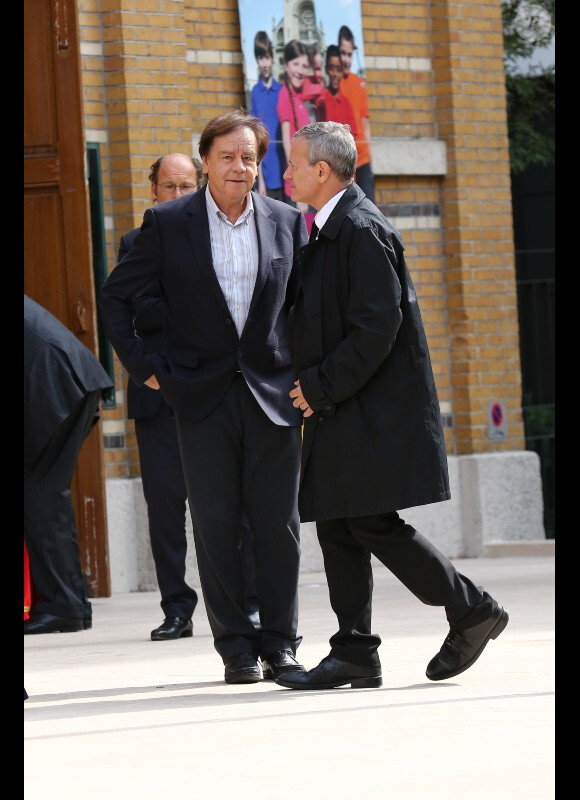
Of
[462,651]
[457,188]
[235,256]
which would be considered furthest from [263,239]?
[457,188]

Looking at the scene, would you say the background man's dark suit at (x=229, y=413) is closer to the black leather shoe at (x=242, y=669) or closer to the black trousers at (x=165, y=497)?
the black leather shoe at (x=242, y=669)

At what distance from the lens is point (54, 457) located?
28.5ft

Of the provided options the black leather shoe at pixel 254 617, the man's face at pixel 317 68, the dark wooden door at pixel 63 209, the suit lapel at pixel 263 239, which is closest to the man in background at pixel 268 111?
the man's face at pixel 317 68

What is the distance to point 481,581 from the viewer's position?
10102mm

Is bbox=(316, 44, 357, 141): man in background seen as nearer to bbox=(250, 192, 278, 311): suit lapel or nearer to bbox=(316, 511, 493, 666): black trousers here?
bbox=(250, 192, 278, 311): suit lapel

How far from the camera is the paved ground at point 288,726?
14.1 feet

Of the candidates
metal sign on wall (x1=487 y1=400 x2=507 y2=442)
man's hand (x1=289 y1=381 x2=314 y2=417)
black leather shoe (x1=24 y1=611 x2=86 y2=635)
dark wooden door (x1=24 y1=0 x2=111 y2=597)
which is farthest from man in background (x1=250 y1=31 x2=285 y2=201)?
man's hand (x1=289 y1=381 x2=314 y2=417)

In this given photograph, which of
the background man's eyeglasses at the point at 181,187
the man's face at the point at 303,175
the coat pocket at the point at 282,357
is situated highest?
the background man's eyeglasses at the point at 181,187

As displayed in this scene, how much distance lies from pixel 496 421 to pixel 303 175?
620 centimetres

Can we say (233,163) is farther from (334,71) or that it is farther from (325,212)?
(334,71)

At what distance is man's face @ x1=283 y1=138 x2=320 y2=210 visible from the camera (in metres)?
6.17

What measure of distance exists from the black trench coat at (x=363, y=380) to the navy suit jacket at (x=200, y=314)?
0.35 m

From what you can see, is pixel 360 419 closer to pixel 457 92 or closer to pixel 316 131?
pixel 316 131
